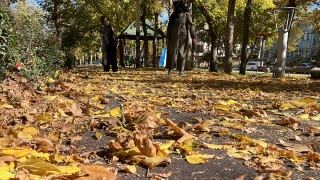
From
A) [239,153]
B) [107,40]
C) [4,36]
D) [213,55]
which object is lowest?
[239,153]

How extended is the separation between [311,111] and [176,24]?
6538 mm

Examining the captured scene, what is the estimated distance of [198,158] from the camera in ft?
7.55

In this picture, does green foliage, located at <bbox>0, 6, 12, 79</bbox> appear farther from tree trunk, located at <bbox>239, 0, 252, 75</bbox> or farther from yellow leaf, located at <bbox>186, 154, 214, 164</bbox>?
tree trunk, located at <bbox>239, 0, 252, 75</bbox>

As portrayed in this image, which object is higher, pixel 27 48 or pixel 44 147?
pixel 27 48

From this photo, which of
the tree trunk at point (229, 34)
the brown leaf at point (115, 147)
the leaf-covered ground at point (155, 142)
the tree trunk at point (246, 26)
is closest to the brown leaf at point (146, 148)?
the leaf-covered ground at point (155, 142)

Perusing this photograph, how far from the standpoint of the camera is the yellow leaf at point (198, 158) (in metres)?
2.27

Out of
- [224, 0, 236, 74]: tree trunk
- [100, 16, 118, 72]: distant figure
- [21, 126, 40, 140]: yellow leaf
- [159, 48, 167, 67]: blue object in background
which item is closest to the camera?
[21, 126, 40, 140]: yellow leaf

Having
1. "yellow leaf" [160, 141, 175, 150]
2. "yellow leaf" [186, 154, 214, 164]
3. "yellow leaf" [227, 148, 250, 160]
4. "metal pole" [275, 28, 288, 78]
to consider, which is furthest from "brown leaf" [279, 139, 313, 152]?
"metal pole" [275, 28, 288, 78]

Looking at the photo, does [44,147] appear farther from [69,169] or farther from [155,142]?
[155,142]

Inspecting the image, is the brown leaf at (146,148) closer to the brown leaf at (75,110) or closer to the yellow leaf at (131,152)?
the yellow leaf at (131,152)

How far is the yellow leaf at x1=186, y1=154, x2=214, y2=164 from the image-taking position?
227 cm

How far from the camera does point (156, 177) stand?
1963 millimetres

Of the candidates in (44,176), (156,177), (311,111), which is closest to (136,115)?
(156,177)

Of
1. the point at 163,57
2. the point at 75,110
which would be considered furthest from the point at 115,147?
the point at 163,57
